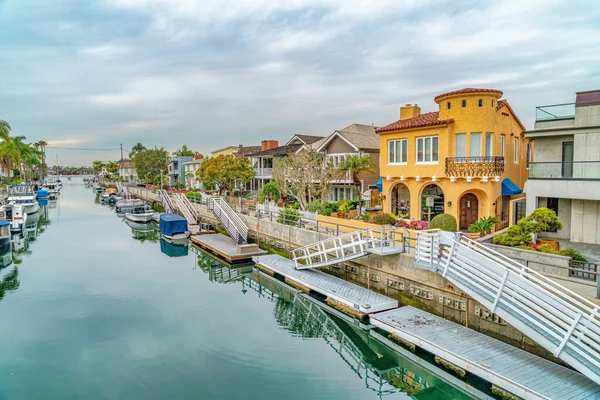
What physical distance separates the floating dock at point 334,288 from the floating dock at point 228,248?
256cm

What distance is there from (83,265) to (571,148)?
2958 cm

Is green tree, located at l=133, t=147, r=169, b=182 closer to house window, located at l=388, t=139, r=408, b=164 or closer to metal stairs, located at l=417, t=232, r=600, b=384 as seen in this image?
house window, located at l=388, t=139, r=408, b=164

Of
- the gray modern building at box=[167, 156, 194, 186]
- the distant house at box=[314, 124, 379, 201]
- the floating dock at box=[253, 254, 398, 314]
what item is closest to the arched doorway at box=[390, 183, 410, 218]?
the distant house at box=[314, 124, 379, 201]

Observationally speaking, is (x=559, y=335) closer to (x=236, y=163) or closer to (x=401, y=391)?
(x=401, y=391)

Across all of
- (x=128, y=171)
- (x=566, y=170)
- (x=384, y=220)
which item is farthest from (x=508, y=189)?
(x=128, y=171)

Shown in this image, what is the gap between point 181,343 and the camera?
1504 cm

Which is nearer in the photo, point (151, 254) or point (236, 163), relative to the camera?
point (151, 254)

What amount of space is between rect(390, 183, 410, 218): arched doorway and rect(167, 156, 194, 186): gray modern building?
62.2m

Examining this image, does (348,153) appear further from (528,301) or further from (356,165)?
(528,301)

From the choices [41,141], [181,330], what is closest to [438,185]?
[181,330]

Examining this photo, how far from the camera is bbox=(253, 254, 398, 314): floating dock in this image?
15961 mm

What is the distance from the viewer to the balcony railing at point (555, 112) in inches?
734

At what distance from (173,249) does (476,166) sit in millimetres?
24005

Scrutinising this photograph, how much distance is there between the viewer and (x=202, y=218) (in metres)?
43.6
